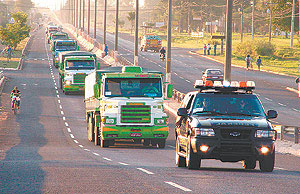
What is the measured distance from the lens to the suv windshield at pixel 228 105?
15820mm

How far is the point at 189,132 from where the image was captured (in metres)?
15.5

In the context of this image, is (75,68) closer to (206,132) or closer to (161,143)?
(161,143)

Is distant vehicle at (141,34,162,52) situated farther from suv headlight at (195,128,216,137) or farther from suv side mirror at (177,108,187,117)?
suv headlight at (195,128,216,137)

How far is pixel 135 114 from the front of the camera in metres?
25.3

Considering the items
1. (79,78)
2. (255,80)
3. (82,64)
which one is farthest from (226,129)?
(255,80)

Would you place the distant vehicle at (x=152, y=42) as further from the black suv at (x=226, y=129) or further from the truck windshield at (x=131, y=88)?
the black suv at (x=226, y=129)

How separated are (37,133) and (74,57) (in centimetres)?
1796

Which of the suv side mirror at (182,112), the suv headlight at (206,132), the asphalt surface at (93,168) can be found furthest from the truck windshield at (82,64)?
the suv headlight at (206,132)

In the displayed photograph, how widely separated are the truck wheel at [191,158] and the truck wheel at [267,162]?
151cm

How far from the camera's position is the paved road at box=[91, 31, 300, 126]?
1882 inches

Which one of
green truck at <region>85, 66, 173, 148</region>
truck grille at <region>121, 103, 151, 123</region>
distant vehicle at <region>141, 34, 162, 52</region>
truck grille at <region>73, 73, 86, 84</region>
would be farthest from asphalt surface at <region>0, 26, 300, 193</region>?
distant vehicle at <region>141, 34, 162, 52</region>

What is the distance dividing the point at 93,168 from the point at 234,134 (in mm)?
3914

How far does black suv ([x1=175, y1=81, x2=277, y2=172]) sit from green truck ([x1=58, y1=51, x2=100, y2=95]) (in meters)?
34.5

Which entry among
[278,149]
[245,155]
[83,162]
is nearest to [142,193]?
[245,155]
